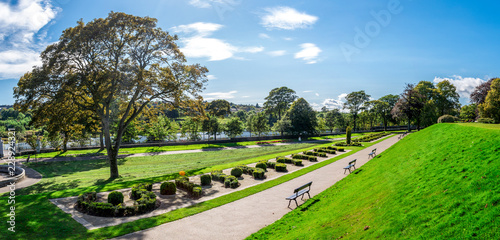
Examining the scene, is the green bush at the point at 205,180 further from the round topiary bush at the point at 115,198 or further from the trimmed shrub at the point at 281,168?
the trimmed shrub at the point at 281,168

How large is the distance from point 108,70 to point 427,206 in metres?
23.3

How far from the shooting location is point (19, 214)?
424 inches

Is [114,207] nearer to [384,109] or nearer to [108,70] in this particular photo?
[108,70]

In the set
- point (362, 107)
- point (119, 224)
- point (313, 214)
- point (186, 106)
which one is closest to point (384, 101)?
point (362, 107)

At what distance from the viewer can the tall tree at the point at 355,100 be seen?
77812mm

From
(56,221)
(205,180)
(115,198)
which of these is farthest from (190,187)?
(56,221)

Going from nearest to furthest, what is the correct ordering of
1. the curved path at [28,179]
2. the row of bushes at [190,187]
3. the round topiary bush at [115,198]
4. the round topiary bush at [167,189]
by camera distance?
the round topiary bush at [115,198], the row of bushes at [190,187], the round topiary bush at [167,189], the curved path at [28,179]

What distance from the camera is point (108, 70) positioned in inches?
824

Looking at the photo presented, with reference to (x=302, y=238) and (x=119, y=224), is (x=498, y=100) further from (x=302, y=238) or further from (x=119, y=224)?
(x=119, y=224)

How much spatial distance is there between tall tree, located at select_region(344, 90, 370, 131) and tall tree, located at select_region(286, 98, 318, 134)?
2107 cm

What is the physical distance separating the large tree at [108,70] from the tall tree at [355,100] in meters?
66.7

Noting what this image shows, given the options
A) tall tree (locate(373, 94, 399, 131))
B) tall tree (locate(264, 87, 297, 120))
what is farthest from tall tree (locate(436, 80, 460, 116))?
tall tree (locate(264, 87, 297, 120))

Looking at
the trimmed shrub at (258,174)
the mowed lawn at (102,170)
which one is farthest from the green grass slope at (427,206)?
the mowed lawn at (102,170)

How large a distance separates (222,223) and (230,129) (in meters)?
46.5
